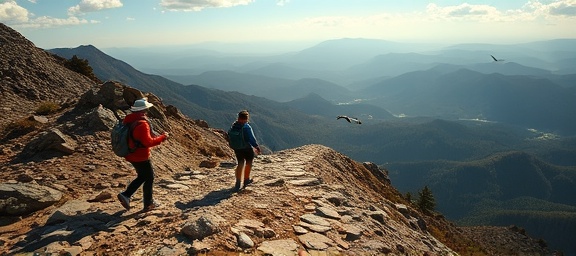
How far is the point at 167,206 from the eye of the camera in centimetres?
1059

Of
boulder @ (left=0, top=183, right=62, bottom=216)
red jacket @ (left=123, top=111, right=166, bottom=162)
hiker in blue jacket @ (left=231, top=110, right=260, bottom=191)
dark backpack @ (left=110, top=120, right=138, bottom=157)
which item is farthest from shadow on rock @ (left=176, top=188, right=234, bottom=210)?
boulder @ (left=0, top=183, right=62, bottom=216)

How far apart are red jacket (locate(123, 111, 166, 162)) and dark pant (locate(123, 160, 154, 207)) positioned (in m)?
0.25

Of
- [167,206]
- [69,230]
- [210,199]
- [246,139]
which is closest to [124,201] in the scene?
[167,206]

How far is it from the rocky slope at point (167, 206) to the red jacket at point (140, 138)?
5.40 feet

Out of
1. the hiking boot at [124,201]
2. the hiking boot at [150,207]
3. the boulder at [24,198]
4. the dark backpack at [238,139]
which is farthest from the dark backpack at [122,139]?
the dark backpack at [238,139]

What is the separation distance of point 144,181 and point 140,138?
147 centimetres

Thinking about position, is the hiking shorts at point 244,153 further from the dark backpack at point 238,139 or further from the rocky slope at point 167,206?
the rocky slope at point 167,206

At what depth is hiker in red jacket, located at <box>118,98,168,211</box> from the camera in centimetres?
948

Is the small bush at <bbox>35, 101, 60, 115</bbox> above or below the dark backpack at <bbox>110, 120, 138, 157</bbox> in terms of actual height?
below

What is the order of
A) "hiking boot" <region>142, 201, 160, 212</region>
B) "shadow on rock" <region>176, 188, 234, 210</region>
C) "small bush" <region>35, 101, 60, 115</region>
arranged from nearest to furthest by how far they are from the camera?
"hiking boot" <region>142, 201, 160, 212</region>
"shadow on rock" <region>176, 188, 234, 210</region>
"small bush" <region>35, 101, 60, 115</region>

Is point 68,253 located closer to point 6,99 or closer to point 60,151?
point 60,151

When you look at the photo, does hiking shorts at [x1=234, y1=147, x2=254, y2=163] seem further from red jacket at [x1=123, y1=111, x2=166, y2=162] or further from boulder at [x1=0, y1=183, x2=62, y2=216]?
boulder at [x1=0, y1=183, x2=62, y2=216]

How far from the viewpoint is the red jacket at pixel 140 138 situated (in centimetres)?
946

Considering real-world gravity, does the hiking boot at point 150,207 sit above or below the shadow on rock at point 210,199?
above
